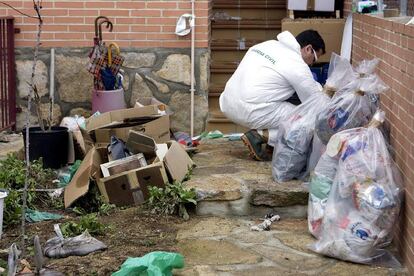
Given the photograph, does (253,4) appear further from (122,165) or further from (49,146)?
(122,165)

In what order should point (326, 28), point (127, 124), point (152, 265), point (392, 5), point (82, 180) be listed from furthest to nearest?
point (326, 28), point (392, 5), point (127, 124), point (82, 180), point (152, 265)

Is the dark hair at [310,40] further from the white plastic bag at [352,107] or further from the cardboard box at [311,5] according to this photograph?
the cardboard box at [311,5]

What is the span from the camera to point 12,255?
4.27 meters

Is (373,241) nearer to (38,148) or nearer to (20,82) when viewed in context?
(38,148)

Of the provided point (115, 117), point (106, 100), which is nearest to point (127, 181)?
point (115, 117)

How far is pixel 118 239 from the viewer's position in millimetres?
5359

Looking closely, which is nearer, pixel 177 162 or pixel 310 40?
pixel 177 162

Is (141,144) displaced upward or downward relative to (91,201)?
upward

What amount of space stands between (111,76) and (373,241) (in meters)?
Answer: 3.76

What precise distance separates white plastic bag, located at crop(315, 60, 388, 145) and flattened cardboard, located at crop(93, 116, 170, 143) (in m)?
1.73

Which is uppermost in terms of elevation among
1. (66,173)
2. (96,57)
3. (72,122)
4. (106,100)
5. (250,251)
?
(96,57)

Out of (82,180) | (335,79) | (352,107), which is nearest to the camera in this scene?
(352,107)

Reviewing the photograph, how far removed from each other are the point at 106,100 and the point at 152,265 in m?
3.62

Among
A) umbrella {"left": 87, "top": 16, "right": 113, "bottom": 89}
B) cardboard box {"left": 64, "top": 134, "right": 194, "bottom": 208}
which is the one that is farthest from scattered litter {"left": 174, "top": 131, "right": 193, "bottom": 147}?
cardboard box {"left": 64, "top": 134, "right": 194, "bottom": 208}
